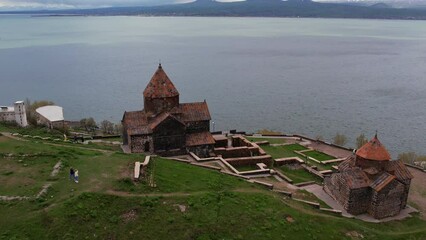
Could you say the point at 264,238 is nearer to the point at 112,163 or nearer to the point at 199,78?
the point at 112,163

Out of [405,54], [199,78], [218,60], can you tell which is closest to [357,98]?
[199,78]

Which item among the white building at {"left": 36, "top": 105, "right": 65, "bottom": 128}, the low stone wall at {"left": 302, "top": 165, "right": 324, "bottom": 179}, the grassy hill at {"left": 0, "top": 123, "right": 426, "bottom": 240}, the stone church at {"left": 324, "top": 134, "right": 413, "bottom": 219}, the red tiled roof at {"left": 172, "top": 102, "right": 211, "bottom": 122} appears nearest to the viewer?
the grassy hill at {"left": 0, "top": 123, "right": 426, "bottom": 240}

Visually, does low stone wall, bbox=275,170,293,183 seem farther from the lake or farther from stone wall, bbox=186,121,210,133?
the lake

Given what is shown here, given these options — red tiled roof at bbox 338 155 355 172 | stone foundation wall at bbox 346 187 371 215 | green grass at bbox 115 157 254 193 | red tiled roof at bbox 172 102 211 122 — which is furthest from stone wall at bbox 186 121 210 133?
stone foundation wall at bbox 346 187 371 215

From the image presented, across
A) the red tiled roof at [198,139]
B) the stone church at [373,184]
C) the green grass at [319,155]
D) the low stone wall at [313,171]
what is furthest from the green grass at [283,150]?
the stone church at [373,184]

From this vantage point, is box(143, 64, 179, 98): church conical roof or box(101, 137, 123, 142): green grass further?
box(101, 137, 123, 142): green grass

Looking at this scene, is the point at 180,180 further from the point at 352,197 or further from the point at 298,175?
the point at 298,175

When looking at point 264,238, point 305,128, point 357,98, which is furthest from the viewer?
point 357,98
